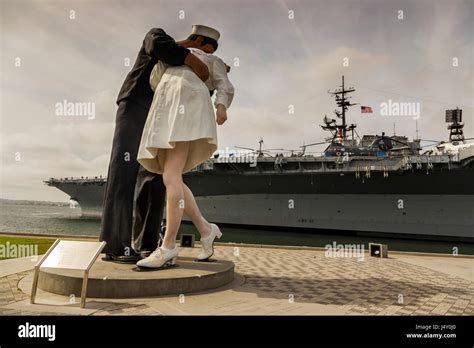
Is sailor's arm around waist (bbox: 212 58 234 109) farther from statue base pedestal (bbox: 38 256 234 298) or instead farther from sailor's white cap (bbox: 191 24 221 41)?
statue base pedestal (bbox: 38 256 234 298)

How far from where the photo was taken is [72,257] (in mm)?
4164

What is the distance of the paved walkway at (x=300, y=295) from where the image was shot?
4.11m

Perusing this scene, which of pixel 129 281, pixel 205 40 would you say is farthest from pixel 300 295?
pixel 205 40

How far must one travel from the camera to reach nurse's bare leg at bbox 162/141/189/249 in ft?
16.1

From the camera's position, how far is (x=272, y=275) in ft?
22.2

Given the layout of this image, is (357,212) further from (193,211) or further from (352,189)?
(193,211)

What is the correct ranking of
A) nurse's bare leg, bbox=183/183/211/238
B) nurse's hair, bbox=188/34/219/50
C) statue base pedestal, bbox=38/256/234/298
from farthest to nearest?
nurse's hair, bbox=188/34/219/50 < nurse's bare leg, bbox=183/183/211/238 < statue base pedestal, bbox=38/256/234/298

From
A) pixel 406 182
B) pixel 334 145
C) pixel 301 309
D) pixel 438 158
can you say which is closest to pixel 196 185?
pixel 334 145

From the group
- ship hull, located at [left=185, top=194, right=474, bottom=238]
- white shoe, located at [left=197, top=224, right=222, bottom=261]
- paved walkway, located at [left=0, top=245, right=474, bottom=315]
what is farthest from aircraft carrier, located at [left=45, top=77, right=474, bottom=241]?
white shoe, located at [left=197, top=224, right=222, bottom=261]

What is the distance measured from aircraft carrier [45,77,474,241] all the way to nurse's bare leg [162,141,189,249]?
2349 cm

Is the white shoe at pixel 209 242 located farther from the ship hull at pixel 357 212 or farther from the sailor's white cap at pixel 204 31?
the ship hull at pixel 357 212

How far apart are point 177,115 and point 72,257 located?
2344 mm

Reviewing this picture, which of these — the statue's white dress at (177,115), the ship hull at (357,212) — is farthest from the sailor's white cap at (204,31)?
the ship hull at (357,212)

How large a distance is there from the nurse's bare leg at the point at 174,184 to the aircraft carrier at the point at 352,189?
77.1 ft
